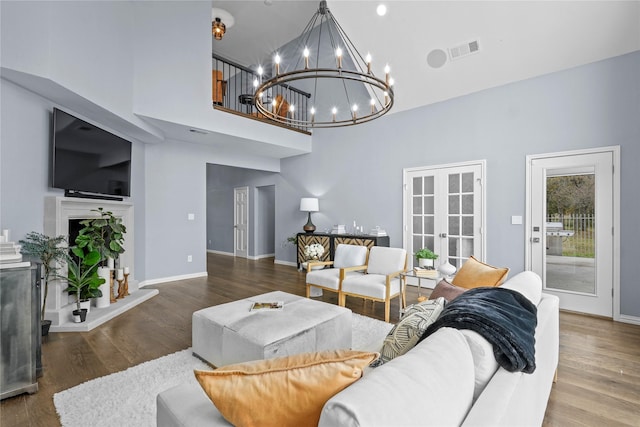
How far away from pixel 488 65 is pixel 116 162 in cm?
537

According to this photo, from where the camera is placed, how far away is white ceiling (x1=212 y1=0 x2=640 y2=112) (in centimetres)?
343

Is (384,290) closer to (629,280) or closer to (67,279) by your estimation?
(629,280)

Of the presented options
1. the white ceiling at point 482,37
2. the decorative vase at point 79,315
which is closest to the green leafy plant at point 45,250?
the decorative vase at point 79,315

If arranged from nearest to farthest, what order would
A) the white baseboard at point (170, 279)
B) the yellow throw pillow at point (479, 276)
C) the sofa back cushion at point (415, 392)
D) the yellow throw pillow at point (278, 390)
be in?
the sofa back cushion at point (415, 392) < the yellow throw pillow at point (278, 390) < the yellow throw pillow at point (479, 276) < the white baseboard at point (170, 279)

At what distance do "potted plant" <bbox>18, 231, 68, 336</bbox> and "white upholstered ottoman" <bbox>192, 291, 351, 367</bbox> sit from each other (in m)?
1.83

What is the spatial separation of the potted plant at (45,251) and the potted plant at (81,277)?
0.41ft

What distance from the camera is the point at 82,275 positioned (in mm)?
3529

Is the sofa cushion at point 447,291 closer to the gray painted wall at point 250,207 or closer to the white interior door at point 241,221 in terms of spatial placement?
the gray painted wall at point 250,207

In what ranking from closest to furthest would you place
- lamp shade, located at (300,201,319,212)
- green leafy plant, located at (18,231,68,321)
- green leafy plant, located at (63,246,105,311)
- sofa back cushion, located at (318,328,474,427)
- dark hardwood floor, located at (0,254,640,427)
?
sofa back cushion, located at (318,328,474,427)
dark hardwood floor, located at (0,254,640,427)
green leafy plant, located at (18,231,68,321)
green leafy plant, located at (63,246,105,311)
lamp shade, located at (300,201,319,212)

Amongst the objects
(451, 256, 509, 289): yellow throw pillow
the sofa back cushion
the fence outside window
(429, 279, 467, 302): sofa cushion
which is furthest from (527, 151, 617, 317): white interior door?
the sofa back cushion

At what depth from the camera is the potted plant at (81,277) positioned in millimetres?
3361

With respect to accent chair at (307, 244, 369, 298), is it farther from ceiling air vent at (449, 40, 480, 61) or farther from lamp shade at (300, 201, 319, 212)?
ceiling air vent at (449, 40, 480, 61)

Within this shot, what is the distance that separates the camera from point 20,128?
296 cm

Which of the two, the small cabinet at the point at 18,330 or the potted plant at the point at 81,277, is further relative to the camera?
the potted plant at the point at 81,277
